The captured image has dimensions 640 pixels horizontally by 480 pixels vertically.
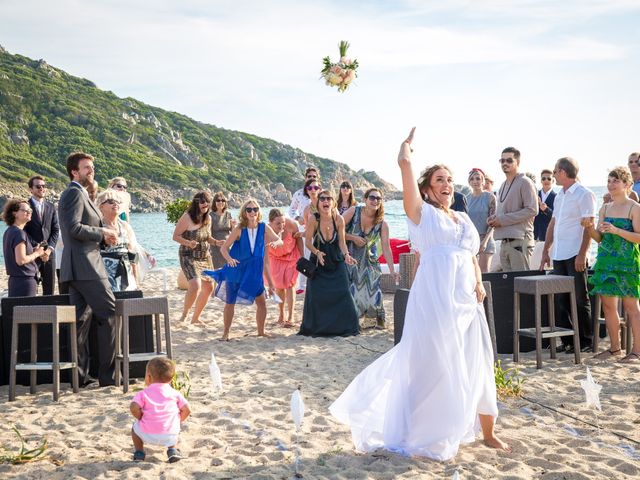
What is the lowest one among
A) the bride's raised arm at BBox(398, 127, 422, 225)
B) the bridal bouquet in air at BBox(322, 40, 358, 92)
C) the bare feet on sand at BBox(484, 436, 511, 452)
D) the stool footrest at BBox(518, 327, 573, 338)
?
the bare feet on sand at BBox(484, 436, 511, 452)

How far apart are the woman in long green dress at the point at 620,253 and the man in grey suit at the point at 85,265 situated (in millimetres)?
4767

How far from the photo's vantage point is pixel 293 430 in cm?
538

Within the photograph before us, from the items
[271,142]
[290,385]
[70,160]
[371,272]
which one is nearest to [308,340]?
[371,272]

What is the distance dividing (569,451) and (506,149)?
486 cm

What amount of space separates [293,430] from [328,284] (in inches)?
168

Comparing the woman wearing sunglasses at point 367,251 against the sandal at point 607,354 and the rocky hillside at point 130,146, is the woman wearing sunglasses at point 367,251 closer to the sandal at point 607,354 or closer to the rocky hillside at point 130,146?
the sandal at point 607,354

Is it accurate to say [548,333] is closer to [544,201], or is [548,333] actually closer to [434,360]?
[434,360]

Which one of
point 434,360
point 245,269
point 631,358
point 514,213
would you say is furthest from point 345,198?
point 434,360

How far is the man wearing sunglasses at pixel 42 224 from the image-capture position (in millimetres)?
9641

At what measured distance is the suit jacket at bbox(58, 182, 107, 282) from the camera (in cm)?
637

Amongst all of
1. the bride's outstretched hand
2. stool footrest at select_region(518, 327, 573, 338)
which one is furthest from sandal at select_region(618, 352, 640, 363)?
the bride's outstretched hand

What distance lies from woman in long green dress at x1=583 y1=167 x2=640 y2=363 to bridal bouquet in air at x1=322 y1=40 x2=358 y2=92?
287 cm

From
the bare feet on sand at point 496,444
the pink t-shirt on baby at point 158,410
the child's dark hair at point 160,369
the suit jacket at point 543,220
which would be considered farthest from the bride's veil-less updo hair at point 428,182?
the suit jacket at point 543,220

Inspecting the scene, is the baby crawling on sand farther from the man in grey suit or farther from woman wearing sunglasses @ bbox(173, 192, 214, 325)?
woman wearing sunglasses @ bbox(173, 192, 214, 325)
